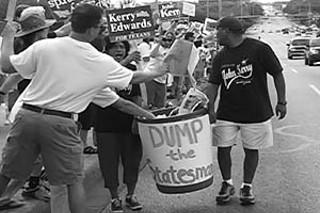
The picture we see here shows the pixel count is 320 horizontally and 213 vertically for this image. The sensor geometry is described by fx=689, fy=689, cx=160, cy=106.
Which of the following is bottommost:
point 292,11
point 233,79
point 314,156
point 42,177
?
point 292,11

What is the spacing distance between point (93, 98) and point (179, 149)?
101 centimetres

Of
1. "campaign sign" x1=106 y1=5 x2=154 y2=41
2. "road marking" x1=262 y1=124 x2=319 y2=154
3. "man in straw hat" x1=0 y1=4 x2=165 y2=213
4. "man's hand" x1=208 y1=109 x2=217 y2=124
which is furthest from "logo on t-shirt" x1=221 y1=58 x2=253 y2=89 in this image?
"road marking" x1=262 y1=124 x2=319 y2=154

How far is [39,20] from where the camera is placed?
589 centimetres

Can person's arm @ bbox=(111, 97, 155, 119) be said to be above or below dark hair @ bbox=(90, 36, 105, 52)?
below

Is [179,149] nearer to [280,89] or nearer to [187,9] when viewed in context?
[280,89]

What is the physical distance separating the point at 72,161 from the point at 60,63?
28.2 inches

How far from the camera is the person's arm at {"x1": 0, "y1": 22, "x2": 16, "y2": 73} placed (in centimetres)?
500

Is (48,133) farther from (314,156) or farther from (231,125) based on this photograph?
(314,156)

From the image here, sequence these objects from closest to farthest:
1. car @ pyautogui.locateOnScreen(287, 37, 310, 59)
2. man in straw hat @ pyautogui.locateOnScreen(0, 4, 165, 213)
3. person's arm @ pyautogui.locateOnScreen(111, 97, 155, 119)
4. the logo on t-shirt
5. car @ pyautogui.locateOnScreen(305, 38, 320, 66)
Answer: man in straw hat @ pyautogui.locateOnScreen(0, 4, 165, 213) → person's arm @ pyautogui.locateOnScreen(111, 97, 155, 119) → the logo on t-shirt → car @ pyautogui.locateOnScreen(305, 38, 320, 66) → car @ pyautogui.locateOnScreen(287, 37, 310, 59)

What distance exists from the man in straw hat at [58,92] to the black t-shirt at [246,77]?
1.88 meters

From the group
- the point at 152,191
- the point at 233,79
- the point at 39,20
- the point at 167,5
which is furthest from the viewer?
the point at 167,5

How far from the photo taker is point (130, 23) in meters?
7.15

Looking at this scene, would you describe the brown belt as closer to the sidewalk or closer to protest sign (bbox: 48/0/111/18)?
the sidewalk

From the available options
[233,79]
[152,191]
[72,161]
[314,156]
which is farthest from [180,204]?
[314,156]
